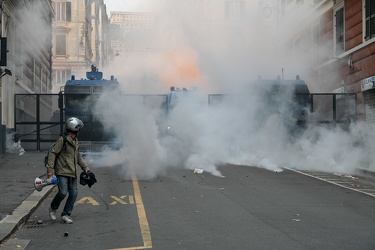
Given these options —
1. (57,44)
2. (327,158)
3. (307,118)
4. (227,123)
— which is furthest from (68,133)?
(57,44)

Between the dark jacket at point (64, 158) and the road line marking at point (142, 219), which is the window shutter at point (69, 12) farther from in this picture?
the dark jacket at point (64, 158)

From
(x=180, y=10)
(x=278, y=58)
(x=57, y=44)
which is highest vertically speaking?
(x=57, y=44)

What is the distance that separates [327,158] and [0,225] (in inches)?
476

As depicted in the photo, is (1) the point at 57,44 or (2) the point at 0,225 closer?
(2) the point at 0,225

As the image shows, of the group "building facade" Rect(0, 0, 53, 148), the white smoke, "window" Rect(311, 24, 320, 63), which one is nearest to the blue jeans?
the white smoke

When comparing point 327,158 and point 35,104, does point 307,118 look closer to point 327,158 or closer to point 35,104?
point 327,158

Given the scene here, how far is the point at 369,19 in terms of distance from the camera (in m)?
19.5

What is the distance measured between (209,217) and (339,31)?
55.2 feet

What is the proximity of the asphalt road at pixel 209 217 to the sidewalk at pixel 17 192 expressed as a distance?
6.7 inches

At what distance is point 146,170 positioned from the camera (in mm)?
13469

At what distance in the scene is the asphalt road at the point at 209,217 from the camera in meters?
6.39

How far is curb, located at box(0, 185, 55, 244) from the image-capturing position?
695 centimetres

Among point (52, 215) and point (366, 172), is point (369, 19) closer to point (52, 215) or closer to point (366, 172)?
point (366, 172)

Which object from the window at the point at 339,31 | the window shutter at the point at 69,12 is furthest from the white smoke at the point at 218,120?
the window shutter at the point at 69,12
